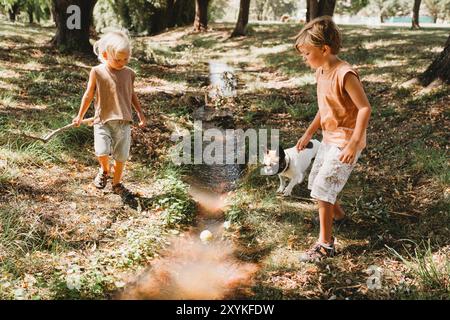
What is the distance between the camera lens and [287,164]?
5.23m

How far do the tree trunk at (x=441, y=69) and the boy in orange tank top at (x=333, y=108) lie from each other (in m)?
5.03

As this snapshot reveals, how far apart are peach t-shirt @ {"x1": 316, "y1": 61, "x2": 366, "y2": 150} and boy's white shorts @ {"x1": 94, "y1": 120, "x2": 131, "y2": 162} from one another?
2391 millimetres

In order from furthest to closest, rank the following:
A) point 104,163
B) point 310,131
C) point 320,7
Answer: point 320,7, point 104,163, point 310,131

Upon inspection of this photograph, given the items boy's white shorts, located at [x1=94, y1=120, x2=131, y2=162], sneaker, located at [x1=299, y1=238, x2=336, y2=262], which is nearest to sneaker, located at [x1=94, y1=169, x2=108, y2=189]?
boy's white shorts, located at [x1=94, y1=120, x2=131, y2=162]

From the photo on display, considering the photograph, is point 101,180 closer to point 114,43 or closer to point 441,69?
point 114,43

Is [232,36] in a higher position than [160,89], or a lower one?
higher

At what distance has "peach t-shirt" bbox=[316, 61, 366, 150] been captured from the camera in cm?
354

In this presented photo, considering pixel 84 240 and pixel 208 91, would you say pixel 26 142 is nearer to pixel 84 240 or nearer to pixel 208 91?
pixel 84 240

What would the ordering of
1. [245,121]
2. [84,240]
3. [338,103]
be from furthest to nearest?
1. [245,121]
2. [84,240]
3. [338,103]

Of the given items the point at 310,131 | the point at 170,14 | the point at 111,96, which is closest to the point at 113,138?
the point at 111,96

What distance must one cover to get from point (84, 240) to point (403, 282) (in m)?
3.15

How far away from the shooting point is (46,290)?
3488 mm

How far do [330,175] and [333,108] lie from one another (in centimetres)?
62
